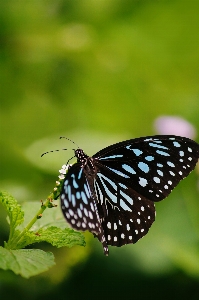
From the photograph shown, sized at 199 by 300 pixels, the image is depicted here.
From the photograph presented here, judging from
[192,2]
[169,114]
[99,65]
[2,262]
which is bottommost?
[2,262]

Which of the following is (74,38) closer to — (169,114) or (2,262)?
(169,114)

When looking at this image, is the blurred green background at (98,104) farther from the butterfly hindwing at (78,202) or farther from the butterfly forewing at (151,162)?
the butterfly hindwing at (78,202)

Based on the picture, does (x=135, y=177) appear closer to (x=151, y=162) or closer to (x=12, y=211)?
(x=151, y=162)

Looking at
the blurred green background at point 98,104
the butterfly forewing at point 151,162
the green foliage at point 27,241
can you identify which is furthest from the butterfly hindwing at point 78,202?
the blurred green background at point 98,104

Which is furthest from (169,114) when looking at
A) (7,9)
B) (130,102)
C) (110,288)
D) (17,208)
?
(17,208)

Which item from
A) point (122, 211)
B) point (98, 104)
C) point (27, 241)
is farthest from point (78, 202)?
point (98, 104)
